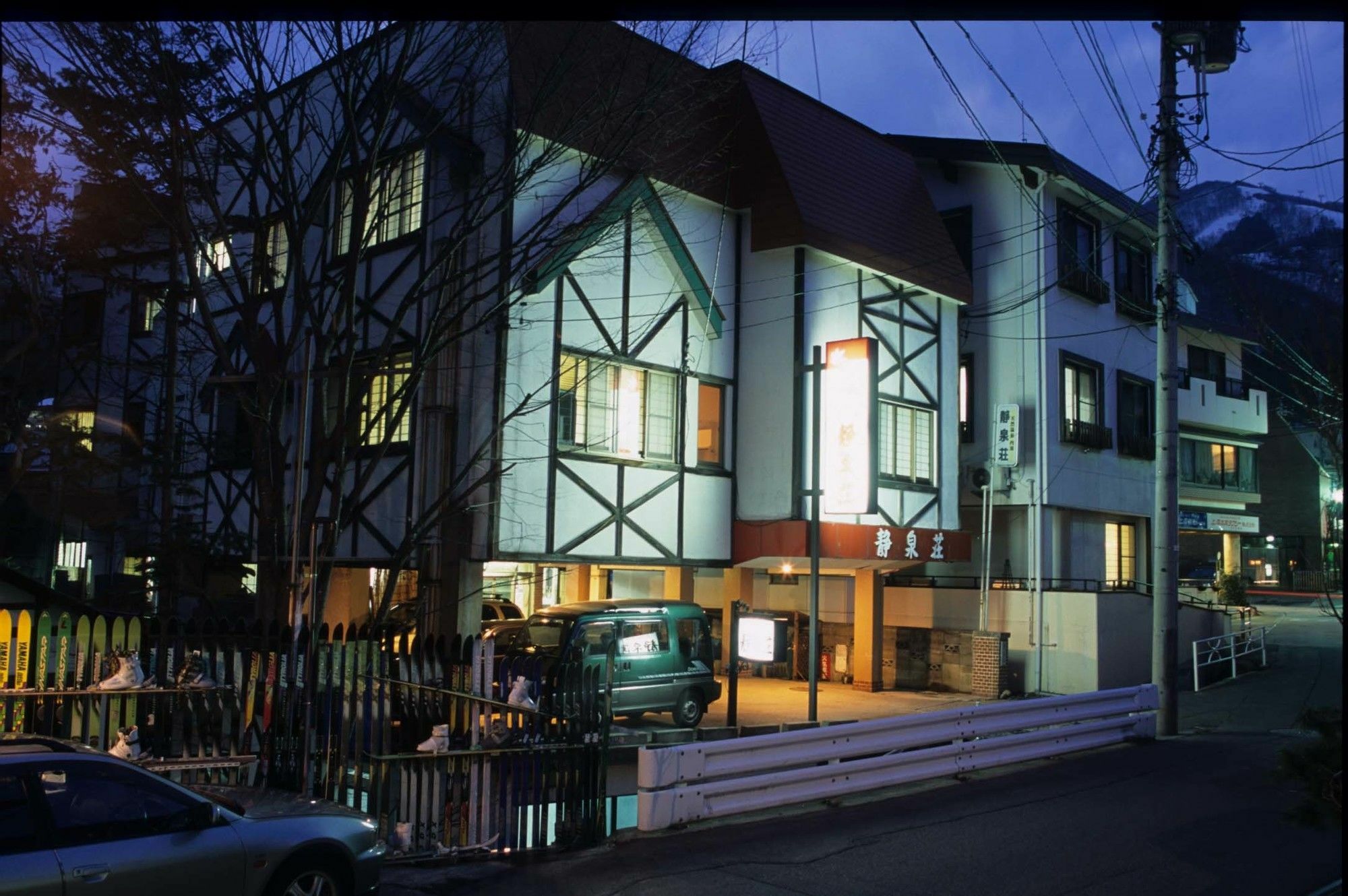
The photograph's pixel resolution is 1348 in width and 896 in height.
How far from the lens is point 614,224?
16422 mm

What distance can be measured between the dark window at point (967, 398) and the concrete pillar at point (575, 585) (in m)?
10.0

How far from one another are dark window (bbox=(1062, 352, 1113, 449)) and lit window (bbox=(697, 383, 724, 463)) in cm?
1016

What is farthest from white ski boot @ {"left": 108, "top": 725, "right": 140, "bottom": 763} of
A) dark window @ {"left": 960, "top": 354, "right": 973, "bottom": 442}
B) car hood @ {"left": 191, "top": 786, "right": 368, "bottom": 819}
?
dark window @ {"left": 960, "top": 354, "right": 973, "bottom": 442}

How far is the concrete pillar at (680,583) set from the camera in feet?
73.3

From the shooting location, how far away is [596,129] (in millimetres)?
15516

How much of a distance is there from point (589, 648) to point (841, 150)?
12.3 m

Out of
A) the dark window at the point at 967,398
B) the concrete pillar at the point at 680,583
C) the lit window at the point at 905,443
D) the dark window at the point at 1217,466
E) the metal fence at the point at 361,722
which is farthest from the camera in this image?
the dark window at the point at 1217,466

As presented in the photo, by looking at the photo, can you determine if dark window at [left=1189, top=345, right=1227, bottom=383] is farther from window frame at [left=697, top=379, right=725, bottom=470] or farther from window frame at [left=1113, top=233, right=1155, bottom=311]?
window frame at [left=697, top=379, right=725, bottom=470]

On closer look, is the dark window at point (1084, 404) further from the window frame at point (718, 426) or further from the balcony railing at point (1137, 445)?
the window frame at point (718, 426)

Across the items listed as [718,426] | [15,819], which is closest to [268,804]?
[15,819]

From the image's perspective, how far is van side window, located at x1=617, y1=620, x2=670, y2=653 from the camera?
16.9m

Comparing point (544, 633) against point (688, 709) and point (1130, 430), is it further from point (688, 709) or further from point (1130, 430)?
point (1130, 430)

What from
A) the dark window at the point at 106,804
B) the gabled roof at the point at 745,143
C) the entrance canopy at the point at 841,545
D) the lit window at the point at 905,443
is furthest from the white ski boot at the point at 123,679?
the lit window at the point at 905,443

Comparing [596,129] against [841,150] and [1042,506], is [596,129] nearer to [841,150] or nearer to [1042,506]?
[841,150]
